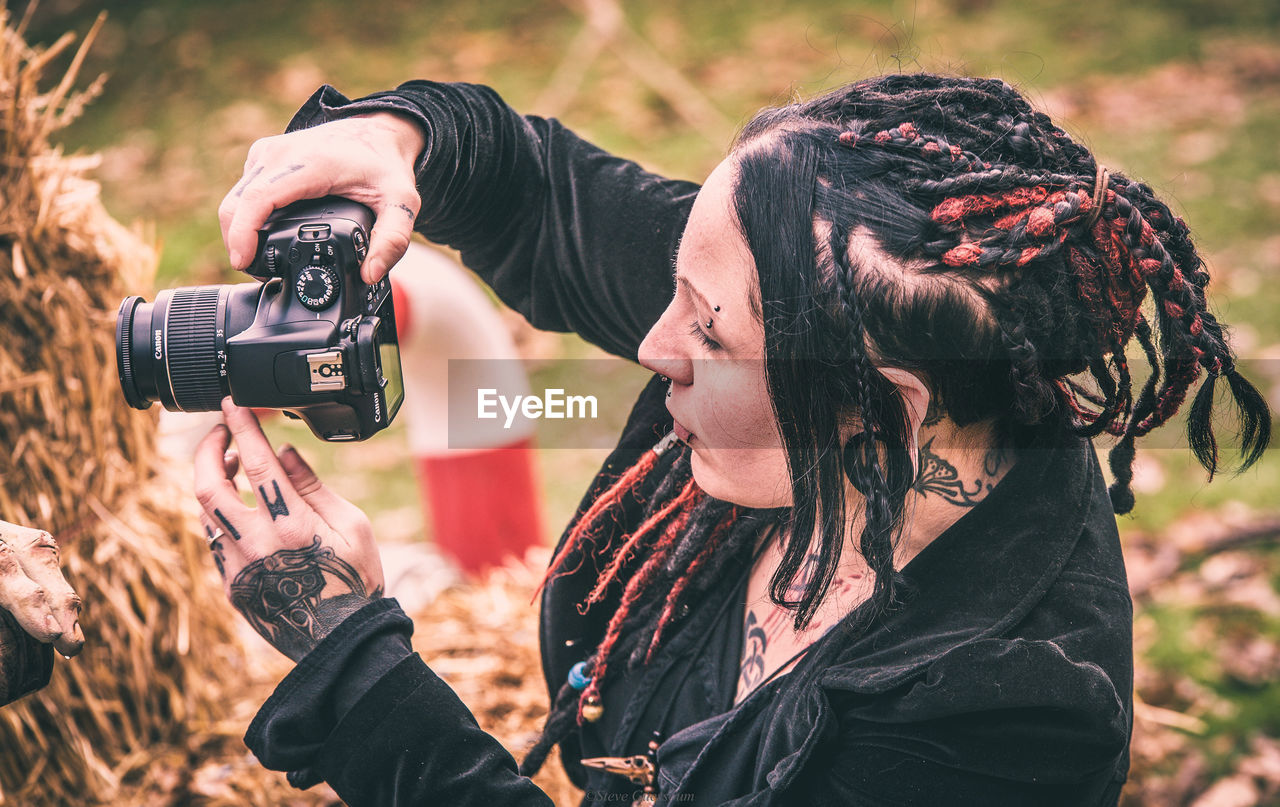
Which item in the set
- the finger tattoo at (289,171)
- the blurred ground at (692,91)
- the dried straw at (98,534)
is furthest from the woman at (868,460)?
the blurred ground at (692,91)

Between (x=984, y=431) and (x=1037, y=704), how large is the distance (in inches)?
13.5

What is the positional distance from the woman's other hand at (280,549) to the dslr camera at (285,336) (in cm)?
6

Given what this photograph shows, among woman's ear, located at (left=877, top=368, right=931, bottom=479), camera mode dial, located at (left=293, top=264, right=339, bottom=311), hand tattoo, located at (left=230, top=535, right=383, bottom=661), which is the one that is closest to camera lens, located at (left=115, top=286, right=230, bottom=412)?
camera mode dial, located at (left=293, top=264, right=339, bottom=311)

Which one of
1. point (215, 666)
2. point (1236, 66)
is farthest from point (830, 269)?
point (1236, 66)

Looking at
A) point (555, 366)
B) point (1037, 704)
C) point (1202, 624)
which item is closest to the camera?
point (1037, 704)

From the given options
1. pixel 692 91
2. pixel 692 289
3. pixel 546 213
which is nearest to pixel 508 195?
pixel 546 213

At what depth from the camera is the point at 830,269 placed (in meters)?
1.17

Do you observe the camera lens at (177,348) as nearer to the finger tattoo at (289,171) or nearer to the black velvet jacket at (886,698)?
Answer: the finger tattoo at (289,171)

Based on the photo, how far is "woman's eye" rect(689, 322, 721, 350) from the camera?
126 centimetres

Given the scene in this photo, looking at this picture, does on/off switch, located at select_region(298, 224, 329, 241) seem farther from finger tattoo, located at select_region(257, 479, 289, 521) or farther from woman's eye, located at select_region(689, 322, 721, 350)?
woman's eye, located at select_region(689, 322, 721, 350)

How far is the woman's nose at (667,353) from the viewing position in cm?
128

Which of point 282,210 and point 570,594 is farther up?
point 282,210

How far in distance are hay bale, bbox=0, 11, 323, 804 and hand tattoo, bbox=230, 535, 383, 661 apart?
A: 831 mm

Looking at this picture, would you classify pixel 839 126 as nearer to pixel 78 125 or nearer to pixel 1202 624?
pixel 1202 624
